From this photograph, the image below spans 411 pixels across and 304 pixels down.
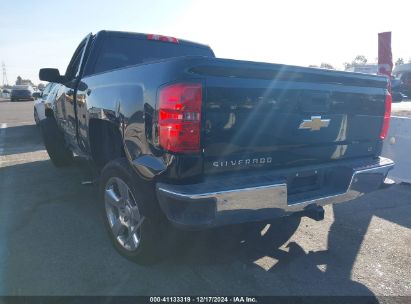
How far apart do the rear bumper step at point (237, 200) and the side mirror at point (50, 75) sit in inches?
121

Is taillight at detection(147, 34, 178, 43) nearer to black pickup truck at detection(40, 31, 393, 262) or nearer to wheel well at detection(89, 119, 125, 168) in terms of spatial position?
black pickup truck at detection(40, 31, 393, 262)

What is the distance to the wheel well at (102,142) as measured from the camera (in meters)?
3.61

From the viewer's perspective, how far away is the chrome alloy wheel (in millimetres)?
2887

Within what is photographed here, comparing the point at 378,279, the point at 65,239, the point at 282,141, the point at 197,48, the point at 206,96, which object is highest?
the point at 197,48

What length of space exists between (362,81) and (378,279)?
1664mm

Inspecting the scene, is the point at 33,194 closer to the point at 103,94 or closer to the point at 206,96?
the point at 103,94

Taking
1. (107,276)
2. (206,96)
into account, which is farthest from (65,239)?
(206,96)

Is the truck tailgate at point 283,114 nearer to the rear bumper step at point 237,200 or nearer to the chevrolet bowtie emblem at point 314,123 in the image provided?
the chevrolet bowtie emblem at point 314,123

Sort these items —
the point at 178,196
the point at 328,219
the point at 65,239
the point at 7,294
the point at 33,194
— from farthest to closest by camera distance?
the point at 33,194
the point at 328,219
the point at 65,239
the point at 7,294
the point at 178,196

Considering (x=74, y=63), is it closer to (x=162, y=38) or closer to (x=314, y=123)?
(x=162, y=38)

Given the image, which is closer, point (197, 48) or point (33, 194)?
point (33, 194)

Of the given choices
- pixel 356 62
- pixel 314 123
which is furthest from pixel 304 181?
pixel 356 62

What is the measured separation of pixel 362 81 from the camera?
3.19 metres

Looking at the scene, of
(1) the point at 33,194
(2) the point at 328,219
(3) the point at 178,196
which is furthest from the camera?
(1) the point at 33,194
